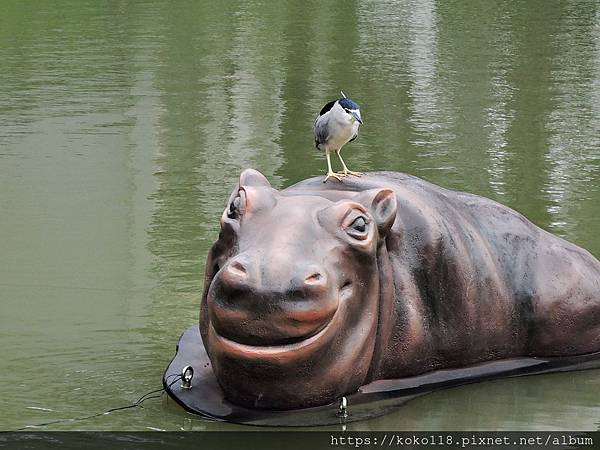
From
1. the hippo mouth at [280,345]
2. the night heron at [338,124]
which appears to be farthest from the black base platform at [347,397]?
the night heron at [338,124]

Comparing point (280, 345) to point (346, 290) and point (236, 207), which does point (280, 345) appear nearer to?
point (346, 290)

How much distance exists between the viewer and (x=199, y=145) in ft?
39.2

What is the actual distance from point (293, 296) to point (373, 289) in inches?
20.6

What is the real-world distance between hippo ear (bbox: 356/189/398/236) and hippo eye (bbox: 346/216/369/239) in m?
0.13

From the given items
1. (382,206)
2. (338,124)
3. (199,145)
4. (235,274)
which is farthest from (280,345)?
(199,145)

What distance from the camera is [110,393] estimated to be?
20.3 ft

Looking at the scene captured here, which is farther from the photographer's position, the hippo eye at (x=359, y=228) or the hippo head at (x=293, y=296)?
the hippo eye at (x=359, y=228)

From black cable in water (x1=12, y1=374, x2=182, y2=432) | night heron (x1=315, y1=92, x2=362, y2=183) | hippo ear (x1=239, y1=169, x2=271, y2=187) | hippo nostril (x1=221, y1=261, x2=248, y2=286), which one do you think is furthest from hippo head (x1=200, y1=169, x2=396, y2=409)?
night heron (x1=315, y1=92, x2=362, y2=183)

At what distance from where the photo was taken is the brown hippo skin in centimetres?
546

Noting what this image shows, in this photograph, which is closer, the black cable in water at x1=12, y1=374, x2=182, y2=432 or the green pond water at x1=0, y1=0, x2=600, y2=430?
the black cable in water at x1=12, y1=374, x2=182, y2=432

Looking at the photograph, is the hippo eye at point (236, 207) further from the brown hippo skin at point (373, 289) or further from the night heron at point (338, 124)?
the night heron at point (338, 124)

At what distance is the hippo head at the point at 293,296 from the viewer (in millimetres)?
5422

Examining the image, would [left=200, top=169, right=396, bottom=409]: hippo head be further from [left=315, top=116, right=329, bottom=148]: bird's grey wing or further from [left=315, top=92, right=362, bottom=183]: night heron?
[left=315, top=116, right=329, bottom=148]: bird's grey wing

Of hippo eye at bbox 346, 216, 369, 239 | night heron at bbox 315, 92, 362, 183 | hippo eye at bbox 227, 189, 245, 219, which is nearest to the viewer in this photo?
hippo eye at bbox 346, 216, 369, 239
